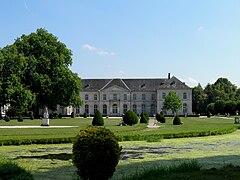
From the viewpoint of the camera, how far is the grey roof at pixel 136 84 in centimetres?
8731

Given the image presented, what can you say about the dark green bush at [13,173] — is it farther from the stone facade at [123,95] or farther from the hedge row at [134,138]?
the stone facade at [123,95]

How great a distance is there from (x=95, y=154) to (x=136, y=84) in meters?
82.7

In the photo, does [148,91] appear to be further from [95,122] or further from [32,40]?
[95,122]

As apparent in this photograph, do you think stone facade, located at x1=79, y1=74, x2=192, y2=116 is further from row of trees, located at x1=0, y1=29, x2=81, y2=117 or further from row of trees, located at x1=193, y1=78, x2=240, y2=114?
row of trees, located at x1=0, y1=29, x2=81, y2=117

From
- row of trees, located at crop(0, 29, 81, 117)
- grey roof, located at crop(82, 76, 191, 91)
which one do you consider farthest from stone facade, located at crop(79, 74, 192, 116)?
row of trees, located at crop(0, 29, 81, 117)

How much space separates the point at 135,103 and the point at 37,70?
135 feet

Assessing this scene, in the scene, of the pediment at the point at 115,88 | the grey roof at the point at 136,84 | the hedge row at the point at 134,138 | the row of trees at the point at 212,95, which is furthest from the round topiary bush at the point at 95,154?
the pediment at the point at 115,88

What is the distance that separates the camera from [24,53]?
51000 millimetres

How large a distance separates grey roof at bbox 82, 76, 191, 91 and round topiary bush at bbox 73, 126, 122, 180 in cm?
7938

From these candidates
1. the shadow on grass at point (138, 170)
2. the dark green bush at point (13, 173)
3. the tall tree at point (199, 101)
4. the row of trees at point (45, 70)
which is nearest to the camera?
the dark green bush at point (13, 173)

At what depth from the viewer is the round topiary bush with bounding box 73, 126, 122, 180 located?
7805 mm

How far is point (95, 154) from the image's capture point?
7.80 m

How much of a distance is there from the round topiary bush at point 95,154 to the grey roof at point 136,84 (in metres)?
79.4

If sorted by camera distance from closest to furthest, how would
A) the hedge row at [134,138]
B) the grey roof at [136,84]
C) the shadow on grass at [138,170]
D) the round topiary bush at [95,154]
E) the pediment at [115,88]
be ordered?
the round topiary bush at [95,154] → the shadow on grass at [138,170] → the hedge row at [134,138] → the grey roof at [136,84] → the pediment at [115,88]
